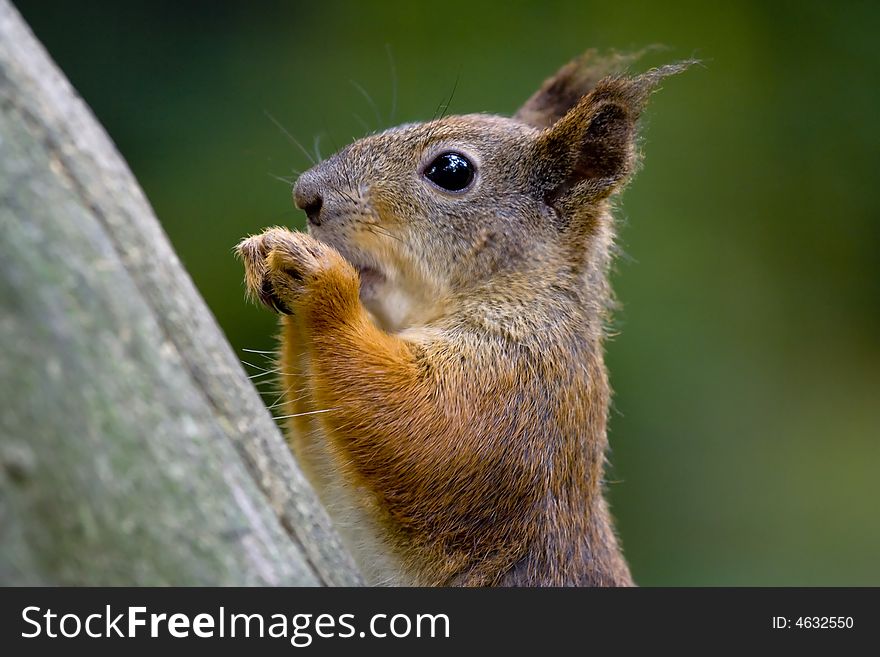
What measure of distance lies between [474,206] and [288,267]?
75 cm

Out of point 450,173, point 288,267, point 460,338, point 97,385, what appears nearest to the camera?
point 97,385

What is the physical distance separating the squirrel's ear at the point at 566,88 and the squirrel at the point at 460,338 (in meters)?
0.40

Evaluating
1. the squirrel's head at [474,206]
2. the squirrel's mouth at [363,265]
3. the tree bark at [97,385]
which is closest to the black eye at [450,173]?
the squirrel's head at [474,206]

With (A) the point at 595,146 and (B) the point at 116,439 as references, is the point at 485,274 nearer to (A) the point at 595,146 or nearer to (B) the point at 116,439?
(A) the point at 595,146

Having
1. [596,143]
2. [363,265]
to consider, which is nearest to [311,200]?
[363,265]

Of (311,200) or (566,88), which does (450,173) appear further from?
(566,88)

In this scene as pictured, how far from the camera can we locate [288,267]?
2602mm

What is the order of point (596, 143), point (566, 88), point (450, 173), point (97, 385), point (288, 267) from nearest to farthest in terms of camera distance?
point (97, 385) → point (288, 267) → point (596, 143) → point (450, 173) → point (566, 88)

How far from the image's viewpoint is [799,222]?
6.11 m

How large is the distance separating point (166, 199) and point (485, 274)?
3.01 m

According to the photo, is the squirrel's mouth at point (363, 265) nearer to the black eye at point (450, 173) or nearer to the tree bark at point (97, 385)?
the black eye at point (450, 173)

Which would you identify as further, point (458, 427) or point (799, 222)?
point (799, 222)

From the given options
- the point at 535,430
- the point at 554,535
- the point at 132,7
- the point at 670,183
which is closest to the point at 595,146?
the point at 535,430

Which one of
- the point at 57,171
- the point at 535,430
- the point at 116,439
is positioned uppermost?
the point at 57,171
